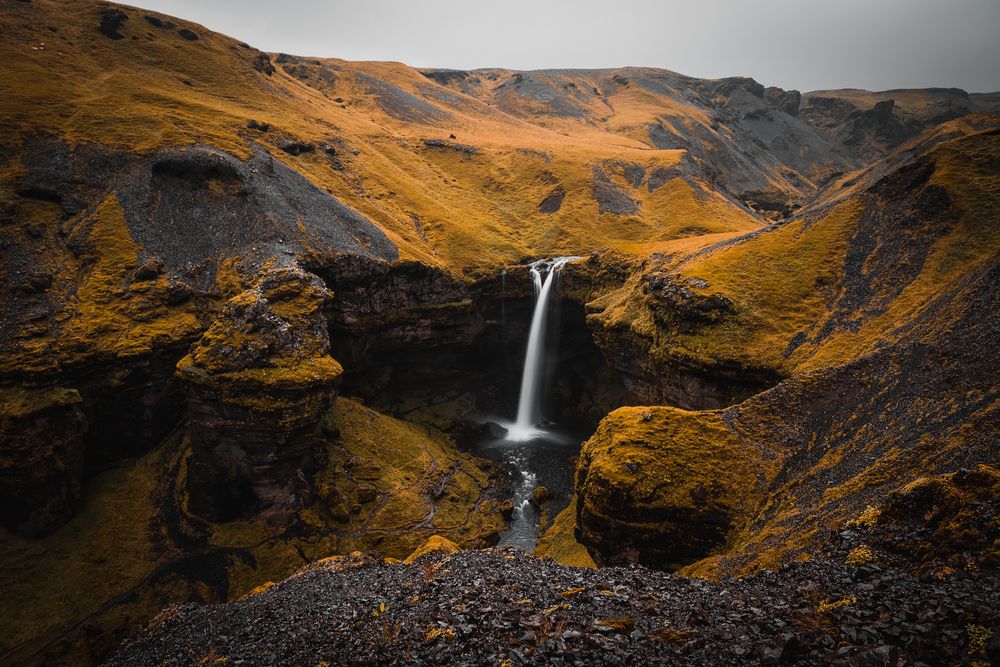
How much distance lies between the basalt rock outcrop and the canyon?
20cm

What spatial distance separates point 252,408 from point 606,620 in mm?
27208

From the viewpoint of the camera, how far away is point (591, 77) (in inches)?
7795

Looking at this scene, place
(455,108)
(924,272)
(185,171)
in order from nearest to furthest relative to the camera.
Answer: (924,272)
(185,171)
(455,108)

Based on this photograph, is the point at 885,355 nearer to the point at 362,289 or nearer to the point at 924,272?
the point at 924,272

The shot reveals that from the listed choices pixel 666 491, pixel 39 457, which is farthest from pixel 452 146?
pixel 666 491

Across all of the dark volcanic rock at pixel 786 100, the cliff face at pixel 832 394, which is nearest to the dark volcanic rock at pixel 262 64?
the cliff face at pixel 832 394

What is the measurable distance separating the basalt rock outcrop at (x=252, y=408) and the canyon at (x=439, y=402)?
8.0 inches

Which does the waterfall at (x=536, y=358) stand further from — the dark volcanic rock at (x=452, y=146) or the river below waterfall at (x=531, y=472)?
the dark volcanic rock at (x=452, y=146)

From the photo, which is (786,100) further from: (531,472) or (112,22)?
(112,22)

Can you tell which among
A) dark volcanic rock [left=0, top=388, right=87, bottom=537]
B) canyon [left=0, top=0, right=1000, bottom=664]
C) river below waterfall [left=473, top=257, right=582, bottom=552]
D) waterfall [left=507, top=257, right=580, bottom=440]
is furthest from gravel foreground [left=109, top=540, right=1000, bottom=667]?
waterfall [left=507, top=257, right=580, bottom=440]

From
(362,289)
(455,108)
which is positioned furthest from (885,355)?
(455,108)

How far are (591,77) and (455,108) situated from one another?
9744 cm

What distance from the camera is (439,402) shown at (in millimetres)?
53469

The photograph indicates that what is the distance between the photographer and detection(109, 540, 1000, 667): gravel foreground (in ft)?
27.0
